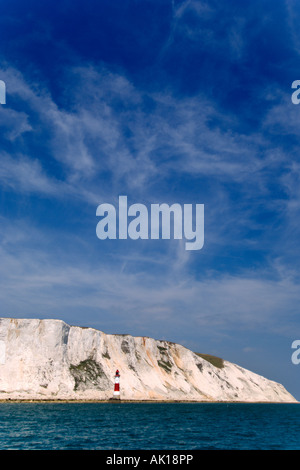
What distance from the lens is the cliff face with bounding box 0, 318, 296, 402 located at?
4176 inches

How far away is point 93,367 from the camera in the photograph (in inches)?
4828

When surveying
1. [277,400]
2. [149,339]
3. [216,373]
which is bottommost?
[277,400]

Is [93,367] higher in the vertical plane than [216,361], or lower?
lower

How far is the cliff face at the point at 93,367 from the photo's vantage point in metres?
Answer: 106

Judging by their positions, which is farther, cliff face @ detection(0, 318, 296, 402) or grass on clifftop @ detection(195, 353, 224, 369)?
grass on clifftop @ detection(195, 353, 224, 369)

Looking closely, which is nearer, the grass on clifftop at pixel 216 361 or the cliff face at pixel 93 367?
the cliff face at pixel 93 367

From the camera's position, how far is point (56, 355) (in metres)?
115

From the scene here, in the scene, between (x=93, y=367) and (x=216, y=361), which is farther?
(x=216, y=361)

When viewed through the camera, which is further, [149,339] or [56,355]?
[149,339]

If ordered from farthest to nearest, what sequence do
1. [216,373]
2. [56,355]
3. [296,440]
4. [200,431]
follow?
[216,373] → [56,355] → [200,431] → [296,440]
